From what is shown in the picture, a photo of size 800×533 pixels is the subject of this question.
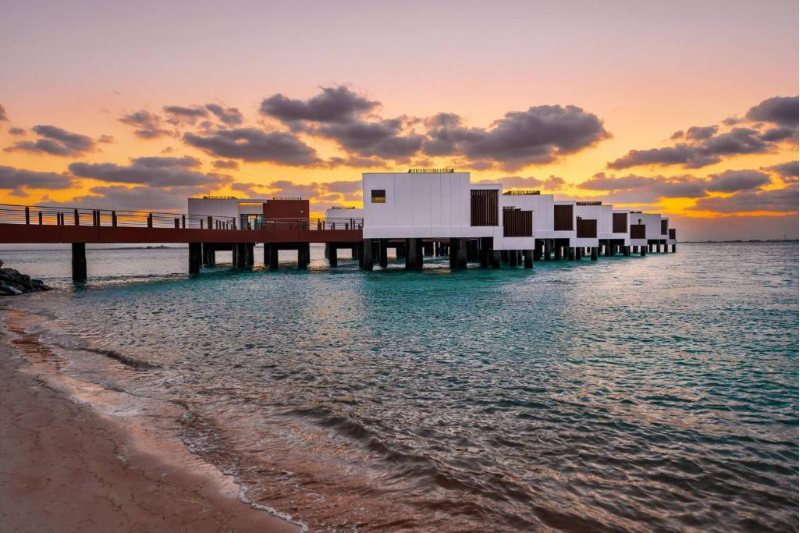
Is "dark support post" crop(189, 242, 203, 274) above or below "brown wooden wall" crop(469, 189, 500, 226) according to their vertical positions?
below

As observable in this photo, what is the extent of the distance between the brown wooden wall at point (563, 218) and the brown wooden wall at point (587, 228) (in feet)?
37.3

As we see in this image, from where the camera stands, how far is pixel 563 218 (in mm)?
59750

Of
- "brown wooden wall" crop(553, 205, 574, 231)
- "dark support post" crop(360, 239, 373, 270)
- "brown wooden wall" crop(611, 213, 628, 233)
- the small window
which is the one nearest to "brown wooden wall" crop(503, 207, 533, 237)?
the small window

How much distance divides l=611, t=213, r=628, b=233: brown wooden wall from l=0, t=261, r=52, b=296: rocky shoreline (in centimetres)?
7695

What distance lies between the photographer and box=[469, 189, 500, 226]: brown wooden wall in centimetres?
4006

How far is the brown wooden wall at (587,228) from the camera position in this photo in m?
70.2

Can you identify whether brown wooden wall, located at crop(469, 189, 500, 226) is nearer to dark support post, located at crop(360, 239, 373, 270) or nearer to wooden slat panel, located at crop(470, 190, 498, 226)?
wooden slat panel, located at crop(470, 190, 498, 226)

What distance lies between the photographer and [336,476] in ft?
17.2

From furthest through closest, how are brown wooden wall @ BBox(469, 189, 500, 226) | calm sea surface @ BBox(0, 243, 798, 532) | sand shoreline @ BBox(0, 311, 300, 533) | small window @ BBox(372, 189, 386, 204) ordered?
brown wooden wall @ BBox(469, 189, 500, 226)
small window @ BBox(372, 189, 386, 204)
calm sea surface @ BBox(0, 243, 798, 532)
sand shoreline @ BBox(0, 311, 300, 533)

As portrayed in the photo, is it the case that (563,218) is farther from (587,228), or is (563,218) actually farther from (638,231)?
(638,231)

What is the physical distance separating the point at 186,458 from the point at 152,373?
16.6ft

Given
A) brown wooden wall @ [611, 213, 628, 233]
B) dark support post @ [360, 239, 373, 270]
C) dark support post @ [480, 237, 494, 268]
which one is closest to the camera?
dark support post @ [360, 239, 373, 270]

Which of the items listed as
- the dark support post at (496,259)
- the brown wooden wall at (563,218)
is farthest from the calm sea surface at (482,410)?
the brown wooden wall at (563,218)

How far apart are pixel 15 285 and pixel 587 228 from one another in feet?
218
